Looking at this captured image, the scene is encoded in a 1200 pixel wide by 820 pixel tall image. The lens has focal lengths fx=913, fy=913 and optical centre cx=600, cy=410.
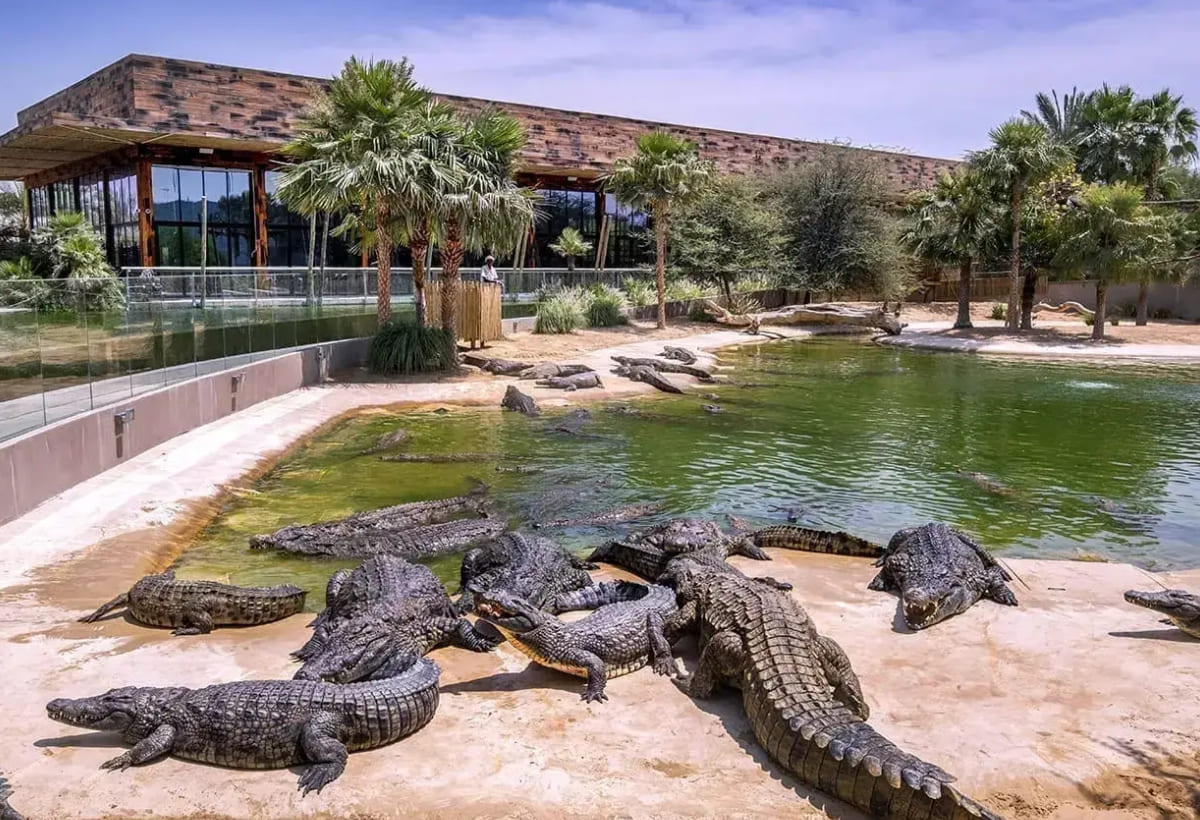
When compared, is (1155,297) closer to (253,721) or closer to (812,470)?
(812,470)

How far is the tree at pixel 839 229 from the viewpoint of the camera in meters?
34.0

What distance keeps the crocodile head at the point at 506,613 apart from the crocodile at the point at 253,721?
86 cm

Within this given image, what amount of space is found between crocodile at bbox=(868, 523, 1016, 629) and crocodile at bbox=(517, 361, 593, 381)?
11299mm

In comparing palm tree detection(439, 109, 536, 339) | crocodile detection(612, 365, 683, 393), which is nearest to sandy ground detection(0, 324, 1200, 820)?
crocodile detection(612, 365, 683, 393)

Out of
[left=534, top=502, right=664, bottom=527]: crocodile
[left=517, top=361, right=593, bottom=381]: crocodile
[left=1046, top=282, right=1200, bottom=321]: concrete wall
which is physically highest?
[left=1046, top=282, right=1200, bottom=321]: concrete wall

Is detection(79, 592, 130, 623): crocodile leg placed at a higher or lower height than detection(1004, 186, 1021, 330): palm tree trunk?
lower

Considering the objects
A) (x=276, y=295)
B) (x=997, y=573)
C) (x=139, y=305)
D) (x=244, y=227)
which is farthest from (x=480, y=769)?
Answer: (x=244, y=227)

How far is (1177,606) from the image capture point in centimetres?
573

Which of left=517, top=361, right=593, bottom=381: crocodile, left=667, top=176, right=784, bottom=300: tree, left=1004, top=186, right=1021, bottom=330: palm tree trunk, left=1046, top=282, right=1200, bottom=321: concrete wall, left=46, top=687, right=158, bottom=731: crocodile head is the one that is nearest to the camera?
left=46, top=687, right=158, bottom=731: crocodile head

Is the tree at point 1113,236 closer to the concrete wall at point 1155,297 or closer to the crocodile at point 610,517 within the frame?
the concrete wall at point 1155,297

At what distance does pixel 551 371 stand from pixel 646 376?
6.45 ft

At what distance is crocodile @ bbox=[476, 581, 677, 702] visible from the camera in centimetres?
516

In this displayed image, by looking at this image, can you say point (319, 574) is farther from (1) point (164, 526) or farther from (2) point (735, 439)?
(2) point (735, 439)

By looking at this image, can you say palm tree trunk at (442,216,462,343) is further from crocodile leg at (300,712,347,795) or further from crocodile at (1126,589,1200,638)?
crocodile leg at (300,712,347,795)
